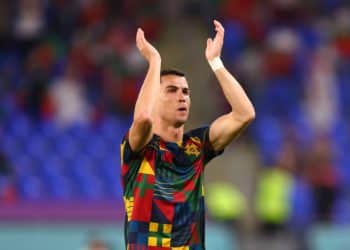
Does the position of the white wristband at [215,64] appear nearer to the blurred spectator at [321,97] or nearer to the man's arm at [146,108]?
the man's arm at [146,108]

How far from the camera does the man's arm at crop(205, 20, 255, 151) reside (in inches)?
263

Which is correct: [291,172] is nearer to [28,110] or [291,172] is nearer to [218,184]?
[218,184]

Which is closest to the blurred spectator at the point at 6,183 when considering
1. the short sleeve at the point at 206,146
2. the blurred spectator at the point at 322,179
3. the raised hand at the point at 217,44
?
the blurred spectator at the point at 322,179

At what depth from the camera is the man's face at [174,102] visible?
262 inches

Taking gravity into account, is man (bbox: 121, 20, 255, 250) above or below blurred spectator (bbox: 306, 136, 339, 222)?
below

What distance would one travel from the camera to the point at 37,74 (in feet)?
51.4

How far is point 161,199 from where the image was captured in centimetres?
650

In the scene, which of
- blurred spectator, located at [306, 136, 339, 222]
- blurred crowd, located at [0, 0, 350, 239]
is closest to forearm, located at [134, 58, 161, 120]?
blurred crowd, located at [0, 0, 350, 239]

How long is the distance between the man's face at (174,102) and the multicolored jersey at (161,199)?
149 mm

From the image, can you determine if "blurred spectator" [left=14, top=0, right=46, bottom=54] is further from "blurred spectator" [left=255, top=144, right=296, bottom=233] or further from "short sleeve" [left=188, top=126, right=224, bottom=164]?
"short sleeve" [left=188, top=126, right=224, bottom=164]

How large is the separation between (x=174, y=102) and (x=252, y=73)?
951 centimetres

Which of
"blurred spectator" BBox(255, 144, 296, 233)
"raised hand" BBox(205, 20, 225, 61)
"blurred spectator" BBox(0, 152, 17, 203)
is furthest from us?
"blurred spectator" BBox(0, 152, 17, 203)

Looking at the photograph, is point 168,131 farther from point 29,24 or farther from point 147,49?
point 29,24

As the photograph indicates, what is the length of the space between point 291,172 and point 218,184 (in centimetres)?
133
